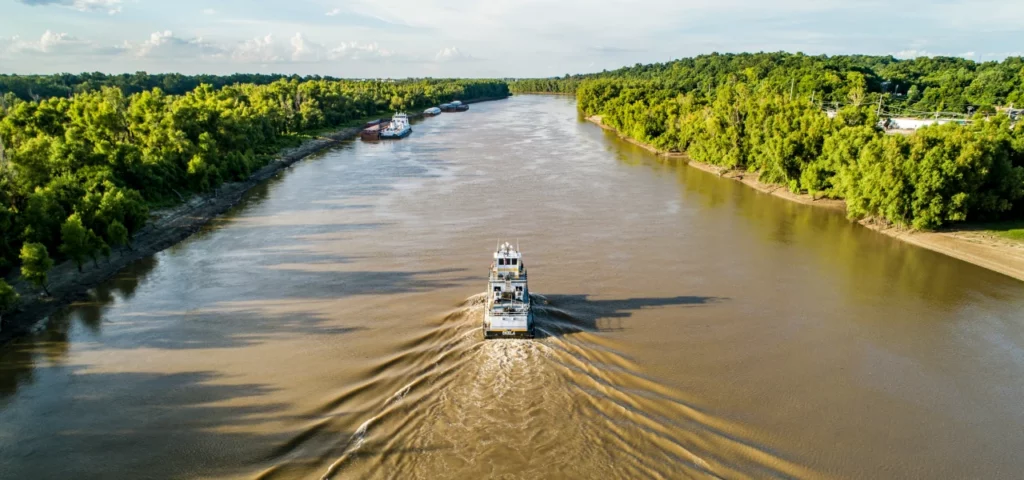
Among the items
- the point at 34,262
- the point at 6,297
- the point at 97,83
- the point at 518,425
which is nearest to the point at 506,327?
the point at 518,425

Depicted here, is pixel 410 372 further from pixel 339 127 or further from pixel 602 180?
pixel 339 127

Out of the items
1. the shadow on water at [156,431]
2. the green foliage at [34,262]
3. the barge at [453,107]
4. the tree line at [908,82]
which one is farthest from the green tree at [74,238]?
the barge at [453,107]

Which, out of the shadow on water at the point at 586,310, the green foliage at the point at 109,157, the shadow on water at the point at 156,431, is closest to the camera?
the shadow on water at the point at 156,431

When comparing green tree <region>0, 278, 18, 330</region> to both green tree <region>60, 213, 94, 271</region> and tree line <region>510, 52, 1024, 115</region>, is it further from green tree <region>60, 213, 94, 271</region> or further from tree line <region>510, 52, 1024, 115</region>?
tree line <region>510, 52, 1024, 115</region>

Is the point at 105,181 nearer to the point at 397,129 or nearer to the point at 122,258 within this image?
the point at 122,258

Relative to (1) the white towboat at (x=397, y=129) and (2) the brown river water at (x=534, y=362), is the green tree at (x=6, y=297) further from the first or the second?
(1) the white towboat at (x=397, y=129)

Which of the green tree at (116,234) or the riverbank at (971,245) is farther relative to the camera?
the riverbank at (971,245)

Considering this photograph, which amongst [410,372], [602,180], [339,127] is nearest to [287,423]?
[410,372]

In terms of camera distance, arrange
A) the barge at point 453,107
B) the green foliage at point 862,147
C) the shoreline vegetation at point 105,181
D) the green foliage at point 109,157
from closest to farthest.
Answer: the shoreline vegetation at point 105,181 → the green foliage at point 109,157 → the green foliage at point 862,147 → the barge at point 453,107
